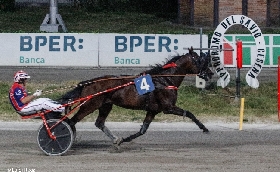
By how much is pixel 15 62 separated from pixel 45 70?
1.14 m

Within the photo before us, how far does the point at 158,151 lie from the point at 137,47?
44.5 feet

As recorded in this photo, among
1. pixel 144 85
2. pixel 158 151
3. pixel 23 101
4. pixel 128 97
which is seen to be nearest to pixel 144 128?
pixel 158 151

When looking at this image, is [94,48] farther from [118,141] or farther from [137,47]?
[118,141]

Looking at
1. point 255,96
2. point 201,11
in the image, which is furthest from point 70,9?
point 255,96

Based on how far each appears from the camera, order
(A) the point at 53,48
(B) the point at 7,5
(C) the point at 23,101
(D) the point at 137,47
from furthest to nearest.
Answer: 1. (B) the point at 7,5
2. (A) the point at 53,48
3. (D) the point at 137,47
4. (C) the point at 23,101

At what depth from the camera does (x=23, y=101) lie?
1294 centimetres

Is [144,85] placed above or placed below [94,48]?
above

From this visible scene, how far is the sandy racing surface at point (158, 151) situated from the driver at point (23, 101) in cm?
76

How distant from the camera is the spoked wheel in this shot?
1302cm

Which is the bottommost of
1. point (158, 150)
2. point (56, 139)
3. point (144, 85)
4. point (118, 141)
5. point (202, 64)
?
point (158, 150)

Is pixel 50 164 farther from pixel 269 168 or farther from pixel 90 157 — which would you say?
pixel 269 168

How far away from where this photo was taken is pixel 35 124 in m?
18.2

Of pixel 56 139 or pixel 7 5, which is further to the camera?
pixel 7 5

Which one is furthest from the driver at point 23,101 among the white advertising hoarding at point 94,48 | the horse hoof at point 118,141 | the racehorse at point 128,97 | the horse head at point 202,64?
the white advertising hoarding at point 94,48
